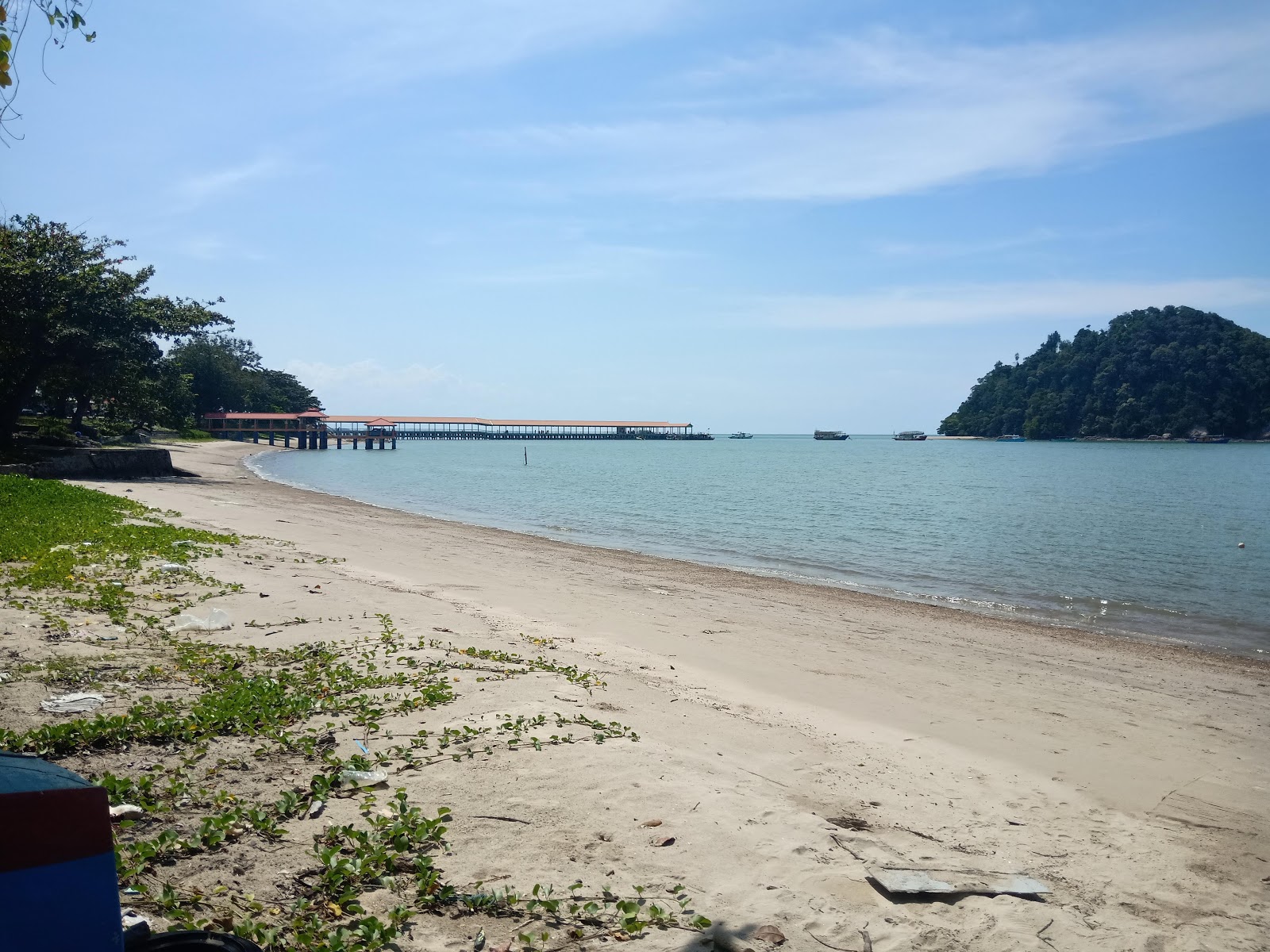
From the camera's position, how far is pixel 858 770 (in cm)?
627

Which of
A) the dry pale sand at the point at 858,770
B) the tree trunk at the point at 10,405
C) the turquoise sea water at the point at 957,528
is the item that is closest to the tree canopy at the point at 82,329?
the tree trunk at the point at 10,405

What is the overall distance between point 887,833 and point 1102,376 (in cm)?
15717

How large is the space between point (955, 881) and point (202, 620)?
24.6ft

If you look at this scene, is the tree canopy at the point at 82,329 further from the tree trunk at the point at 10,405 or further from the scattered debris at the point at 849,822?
the scattered debris at the point at 849,822

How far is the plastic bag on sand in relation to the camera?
842 centimetres

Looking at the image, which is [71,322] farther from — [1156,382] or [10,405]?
[1156,382]

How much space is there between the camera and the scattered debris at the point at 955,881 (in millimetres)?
4359

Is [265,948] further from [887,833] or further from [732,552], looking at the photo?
[732,552]

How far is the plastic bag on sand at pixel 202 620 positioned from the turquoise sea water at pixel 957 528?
42.4 feet

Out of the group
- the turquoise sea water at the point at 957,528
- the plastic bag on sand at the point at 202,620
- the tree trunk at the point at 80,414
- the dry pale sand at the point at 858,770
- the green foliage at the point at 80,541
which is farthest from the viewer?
the tree trunk at the point at 80,414

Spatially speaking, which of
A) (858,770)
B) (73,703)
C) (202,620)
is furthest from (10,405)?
(858,770)

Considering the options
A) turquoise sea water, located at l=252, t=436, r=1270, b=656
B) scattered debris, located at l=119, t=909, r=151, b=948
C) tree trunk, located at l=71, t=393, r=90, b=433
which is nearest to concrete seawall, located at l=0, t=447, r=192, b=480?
tree trunk, located at l=71, t=393, r=90, b=433

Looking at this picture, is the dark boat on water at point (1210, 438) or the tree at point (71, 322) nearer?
the tree at point (71, 322)

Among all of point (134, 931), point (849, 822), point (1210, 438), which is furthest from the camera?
point (1210, 438)
